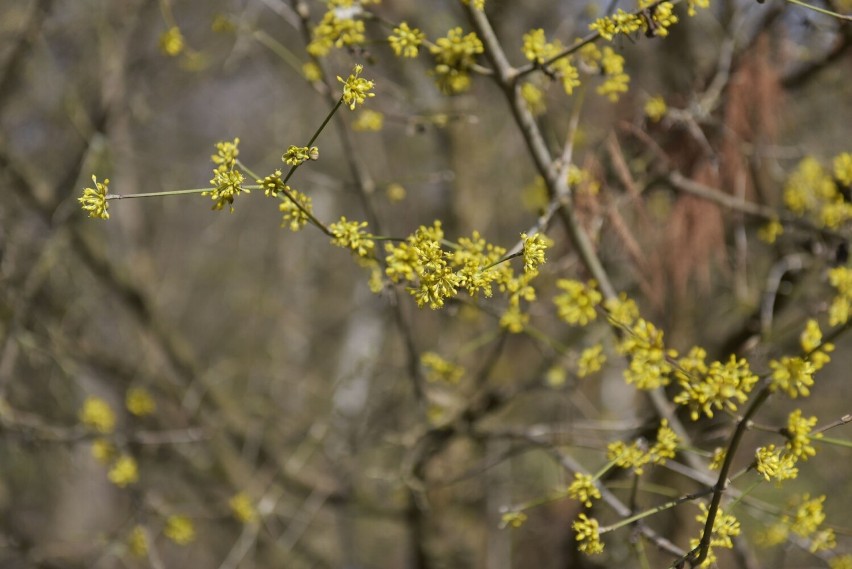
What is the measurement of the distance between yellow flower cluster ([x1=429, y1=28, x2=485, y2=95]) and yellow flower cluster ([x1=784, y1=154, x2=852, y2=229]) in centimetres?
151

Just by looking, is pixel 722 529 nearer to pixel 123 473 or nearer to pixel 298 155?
pixel 298 155

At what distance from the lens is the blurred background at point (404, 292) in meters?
3.03

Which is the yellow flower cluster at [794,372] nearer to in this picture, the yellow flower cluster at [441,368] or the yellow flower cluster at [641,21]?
the yellow flower cluster at [641,21]

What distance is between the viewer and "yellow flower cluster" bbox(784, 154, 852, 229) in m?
2.70

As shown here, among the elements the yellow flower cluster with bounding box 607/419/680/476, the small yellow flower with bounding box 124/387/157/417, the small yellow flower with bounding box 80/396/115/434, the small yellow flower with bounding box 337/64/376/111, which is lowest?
the yellow flower cluster with bounding box 607/419/680/476

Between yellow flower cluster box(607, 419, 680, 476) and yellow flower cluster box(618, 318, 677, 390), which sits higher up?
yellow flower cluster box(618, 318, 677, 390)

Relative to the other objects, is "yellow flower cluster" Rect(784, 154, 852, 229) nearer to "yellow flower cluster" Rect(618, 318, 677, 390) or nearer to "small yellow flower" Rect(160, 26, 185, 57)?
"yellow flower cluster" Rect(618, 318, 677, 390)

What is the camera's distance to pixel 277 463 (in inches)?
178

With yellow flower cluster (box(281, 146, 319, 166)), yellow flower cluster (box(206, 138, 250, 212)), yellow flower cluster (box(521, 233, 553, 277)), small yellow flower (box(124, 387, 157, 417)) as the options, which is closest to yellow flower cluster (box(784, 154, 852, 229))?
yellow flower cluster (box(521, 233, 553, 277))

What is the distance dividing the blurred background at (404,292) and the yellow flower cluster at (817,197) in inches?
4.2

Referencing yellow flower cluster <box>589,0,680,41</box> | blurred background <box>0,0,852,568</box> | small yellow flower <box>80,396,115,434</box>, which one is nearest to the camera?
yellow flower cluster <box>589,0,680,41</box>

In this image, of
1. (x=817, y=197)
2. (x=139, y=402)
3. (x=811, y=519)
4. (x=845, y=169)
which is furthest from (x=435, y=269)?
(x=139, y=402)

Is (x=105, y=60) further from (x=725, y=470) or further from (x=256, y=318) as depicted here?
(x=725, y=470)

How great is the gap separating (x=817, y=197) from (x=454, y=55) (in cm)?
→ 200
